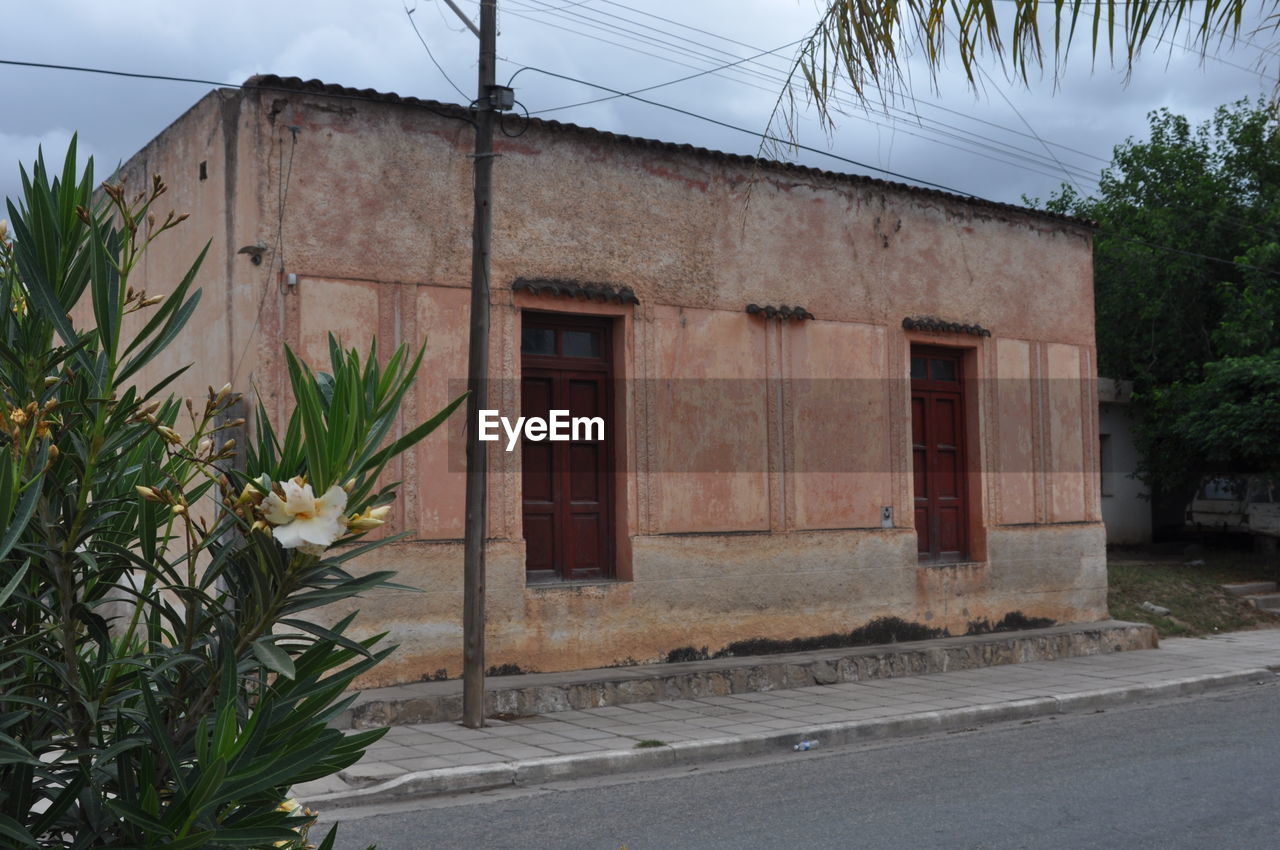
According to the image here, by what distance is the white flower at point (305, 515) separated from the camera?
158cm

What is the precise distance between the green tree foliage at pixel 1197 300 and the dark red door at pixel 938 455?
763 cm

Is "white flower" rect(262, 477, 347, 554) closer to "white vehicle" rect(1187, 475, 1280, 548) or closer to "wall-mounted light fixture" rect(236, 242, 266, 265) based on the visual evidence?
"wall-mounted light fixture" rect(236, 242, 266, 265)

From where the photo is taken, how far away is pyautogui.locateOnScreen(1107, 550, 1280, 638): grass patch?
16.9m

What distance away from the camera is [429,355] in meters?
10.5

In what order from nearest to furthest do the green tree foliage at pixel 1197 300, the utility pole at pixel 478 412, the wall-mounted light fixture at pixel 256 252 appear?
the utility pole at pixel 478 412 → the wall-mounted light fixture at pixel 256 252 → the green tree foliage at pixel 1197 300

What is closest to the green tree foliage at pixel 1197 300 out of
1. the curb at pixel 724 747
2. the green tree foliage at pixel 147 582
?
the curb at pixel 724 747

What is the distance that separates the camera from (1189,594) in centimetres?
1812

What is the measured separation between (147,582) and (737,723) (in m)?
8.35

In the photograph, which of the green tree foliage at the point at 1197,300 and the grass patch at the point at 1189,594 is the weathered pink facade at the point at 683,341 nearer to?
the grass patch at the point at 1189,594

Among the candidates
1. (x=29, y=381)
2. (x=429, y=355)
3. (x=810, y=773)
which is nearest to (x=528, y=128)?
(x=429, y=355)

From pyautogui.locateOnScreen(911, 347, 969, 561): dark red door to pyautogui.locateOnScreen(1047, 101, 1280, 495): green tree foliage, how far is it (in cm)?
763

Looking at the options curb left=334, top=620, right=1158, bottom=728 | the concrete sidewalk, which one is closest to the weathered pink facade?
curb left=334, top=620, right=1158, bottom=728

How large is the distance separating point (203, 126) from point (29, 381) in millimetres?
9504

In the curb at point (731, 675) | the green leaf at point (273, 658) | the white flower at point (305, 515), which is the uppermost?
the white flower at point (305, 515)
